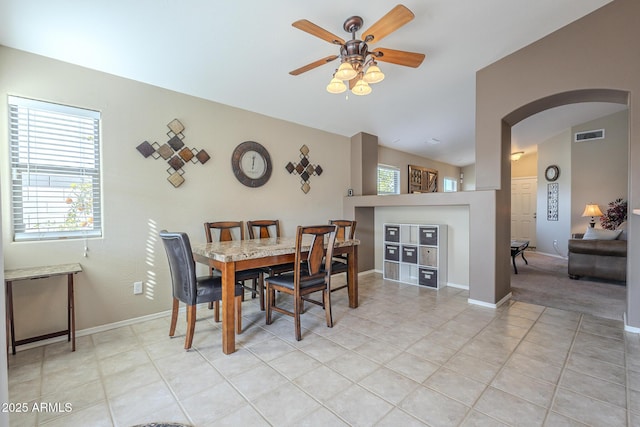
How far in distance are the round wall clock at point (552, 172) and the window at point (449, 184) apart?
2284mm

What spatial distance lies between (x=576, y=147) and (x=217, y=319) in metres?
7.99

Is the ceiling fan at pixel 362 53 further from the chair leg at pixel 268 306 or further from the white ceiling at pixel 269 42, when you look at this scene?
the chair leg at pixel 268 306

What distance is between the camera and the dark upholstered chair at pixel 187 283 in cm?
227

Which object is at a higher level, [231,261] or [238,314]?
[231,261]

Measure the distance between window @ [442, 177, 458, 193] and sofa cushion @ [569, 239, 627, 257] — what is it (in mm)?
4134

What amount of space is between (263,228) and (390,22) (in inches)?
108

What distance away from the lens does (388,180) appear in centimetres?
627

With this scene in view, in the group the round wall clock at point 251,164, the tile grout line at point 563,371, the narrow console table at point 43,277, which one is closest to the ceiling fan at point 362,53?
the round wall clock at point 251,164

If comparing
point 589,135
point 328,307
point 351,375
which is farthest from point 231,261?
point 589,135

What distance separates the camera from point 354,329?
2.79 m

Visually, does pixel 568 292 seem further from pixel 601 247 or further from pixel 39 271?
pixel 39 271

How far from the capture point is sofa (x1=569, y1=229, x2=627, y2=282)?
163 inches

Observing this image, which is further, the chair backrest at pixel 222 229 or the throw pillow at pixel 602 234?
the throw pillow at pixel 602 234

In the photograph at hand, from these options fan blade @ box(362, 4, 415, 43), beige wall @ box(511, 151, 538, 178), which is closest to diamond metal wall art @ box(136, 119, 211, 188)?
fan blade @ box(362, 4, 415, 43)
